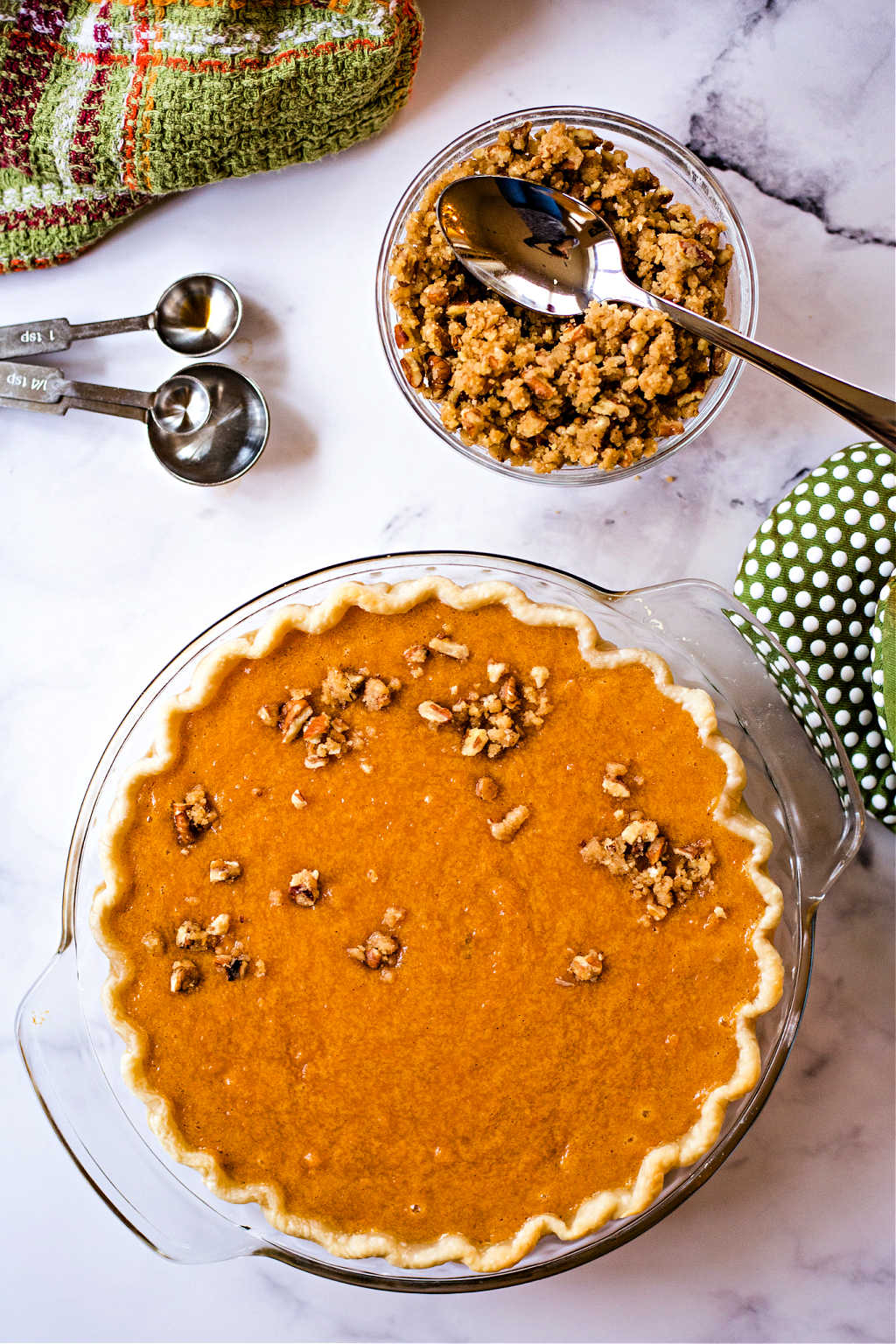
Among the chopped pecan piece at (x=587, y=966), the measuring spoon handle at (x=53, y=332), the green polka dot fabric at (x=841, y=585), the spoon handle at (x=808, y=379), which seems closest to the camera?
the spoon handle at (x=808, y=379)

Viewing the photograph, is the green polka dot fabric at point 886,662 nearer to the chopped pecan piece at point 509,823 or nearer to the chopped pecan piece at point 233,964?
the chopped pecan piece at point 509,823

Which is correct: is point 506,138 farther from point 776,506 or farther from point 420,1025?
point 420,1025

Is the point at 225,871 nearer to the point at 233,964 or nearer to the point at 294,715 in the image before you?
the point at 233,964

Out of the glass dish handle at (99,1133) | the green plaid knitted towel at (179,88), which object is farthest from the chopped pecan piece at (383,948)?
the green plaid knitted towel at (179,88)

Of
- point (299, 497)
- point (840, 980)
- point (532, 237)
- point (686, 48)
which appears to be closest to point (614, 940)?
point (840, 980)

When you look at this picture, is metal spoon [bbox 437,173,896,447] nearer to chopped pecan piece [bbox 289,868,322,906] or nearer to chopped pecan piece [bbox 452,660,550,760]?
chopped pecan piece [bbox 452,660,550,760]

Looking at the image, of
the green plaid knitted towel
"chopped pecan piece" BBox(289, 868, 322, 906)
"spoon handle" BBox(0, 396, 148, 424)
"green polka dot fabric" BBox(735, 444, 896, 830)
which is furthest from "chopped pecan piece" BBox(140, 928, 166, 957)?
the green plaid knitted towel
